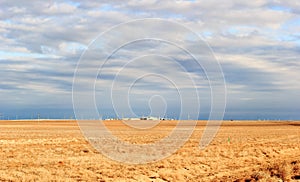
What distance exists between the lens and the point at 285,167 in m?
30.2

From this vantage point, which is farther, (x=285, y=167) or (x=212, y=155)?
(x=212, y=155)

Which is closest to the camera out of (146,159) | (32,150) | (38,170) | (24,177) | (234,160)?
(24,177)

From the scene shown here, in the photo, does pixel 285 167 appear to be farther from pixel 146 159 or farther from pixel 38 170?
pixel 38 170

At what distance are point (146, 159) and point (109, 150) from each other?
7142mm

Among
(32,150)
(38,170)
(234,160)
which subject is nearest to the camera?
(38,170)

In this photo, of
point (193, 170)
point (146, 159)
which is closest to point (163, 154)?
point (146, 159)

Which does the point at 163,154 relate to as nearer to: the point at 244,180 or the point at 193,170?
the point at 193,170

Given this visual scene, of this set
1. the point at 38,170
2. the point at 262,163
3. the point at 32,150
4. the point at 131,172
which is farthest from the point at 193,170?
the point at 32,150


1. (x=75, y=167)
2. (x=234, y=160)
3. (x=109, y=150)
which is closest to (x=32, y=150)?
(x=109, y=150)

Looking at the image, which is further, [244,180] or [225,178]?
[225,178]

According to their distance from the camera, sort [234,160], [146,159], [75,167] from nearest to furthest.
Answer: [75,167] < [146,159] < [234,160]

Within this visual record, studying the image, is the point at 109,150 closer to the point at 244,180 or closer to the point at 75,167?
the point at 75,167

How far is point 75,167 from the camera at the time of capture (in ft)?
103

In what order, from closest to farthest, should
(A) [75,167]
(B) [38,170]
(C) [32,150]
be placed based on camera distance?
(B) [38,170] < (A) [75,167] < (C) [32,150]
